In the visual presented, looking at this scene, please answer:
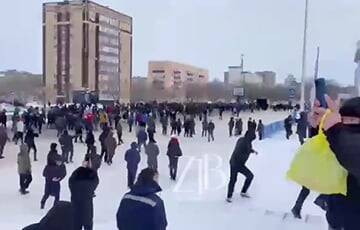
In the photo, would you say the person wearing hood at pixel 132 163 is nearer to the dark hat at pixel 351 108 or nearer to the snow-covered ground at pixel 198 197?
the snow-covered ground at pixel 198 197

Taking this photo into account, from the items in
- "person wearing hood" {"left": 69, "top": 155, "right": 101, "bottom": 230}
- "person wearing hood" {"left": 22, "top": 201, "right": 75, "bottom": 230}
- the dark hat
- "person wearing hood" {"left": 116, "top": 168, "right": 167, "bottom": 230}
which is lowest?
"person wearing hood" {"left": 69, "top": 155, "right": 101, "bottom": 230}

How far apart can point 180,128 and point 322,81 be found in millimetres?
26540

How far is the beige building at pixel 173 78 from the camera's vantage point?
106312mm

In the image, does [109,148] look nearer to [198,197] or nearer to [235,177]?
[198,197]

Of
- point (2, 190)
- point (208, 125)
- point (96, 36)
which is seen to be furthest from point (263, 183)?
point (96, 36)

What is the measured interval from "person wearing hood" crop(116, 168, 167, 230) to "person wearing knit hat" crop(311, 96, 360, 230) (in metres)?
1.90

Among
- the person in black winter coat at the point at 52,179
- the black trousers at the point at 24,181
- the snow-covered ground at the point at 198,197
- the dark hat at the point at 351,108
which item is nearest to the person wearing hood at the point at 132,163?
the snow-covered ground at the point at 198,197

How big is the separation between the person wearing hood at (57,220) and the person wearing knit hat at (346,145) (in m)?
1.19

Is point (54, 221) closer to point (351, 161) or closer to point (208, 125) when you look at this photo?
point (351, 161)

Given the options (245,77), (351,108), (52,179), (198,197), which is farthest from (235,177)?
(245,77)

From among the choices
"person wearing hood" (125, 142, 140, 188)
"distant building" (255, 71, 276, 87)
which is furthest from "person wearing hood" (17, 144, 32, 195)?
"distant building" (255, 71, 276, 87)

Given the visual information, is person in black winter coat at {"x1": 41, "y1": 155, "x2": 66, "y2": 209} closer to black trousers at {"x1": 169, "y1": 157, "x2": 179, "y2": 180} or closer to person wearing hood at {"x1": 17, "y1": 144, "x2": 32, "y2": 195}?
person wearing hood at {"x1": 17, "y1": 144, "x2": 32, "y2": 195}

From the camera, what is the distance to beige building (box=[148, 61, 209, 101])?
349 feet

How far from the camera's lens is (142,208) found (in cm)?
455
